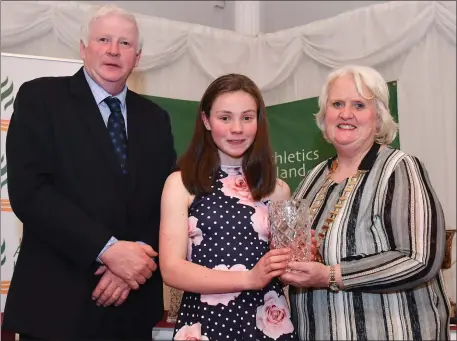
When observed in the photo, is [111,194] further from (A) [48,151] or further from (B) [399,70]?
(B) [399,70]

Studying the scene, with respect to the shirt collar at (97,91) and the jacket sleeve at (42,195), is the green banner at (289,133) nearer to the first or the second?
the shirt collar at (97,91)

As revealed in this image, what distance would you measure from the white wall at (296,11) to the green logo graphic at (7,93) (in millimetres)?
3436

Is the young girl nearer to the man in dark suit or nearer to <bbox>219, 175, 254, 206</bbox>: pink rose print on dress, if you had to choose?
<bbox>219, 175, 254, 206</bbox>: pink rose print on dress

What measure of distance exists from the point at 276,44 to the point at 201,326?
15.6 feet

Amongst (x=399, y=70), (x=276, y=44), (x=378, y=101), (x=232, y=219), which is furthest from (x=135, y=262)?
(x=276, y=44)

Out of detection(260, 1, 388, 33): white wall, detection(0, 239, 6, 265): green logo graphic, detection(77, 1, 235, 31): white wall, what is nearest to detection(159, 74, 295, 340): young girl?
detection(0, 239, 6, 265): green logo graphic

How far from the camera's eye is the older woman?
6.61 feet

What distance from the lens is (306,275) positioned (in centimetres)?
195

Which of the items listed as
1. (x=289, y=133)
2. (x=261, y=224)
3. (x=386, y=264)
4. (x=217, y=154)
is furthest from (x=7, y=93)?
(x=386, y=264)

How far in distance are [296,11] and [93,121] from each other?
4780 millimetres

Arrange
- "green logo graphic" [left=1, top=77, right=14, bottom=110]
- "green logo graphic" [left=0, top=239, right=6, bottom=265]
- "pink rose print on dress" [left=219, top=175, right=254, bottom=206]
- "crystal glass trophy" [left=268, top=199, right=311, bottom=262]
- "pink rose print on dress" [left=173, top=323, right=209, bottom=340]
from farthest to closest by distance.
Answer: "green logo graphic" [left=1, top=77, right=14, bottom=110]
"green logo graphic" [left=0, top=239, right=6, bottom=265]
"pink rose print on dress" [left=219, top=175, right=254, bottom=206]
"crystal glass trophy" [left=268, top=199, right=311, bottom=262]
"pink rose print on dress" [left=173, top=323, right=209, bottom=340]

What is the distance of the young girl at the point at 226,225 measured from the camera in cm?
196

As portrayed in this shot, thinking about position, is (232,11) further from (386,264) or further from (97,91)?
(386,264)

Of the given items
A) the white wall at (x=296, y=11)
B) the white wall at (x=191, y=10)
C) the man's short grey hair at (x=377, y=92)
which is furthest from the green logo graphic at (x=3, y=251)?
the white wall at (x=296, y=11)
